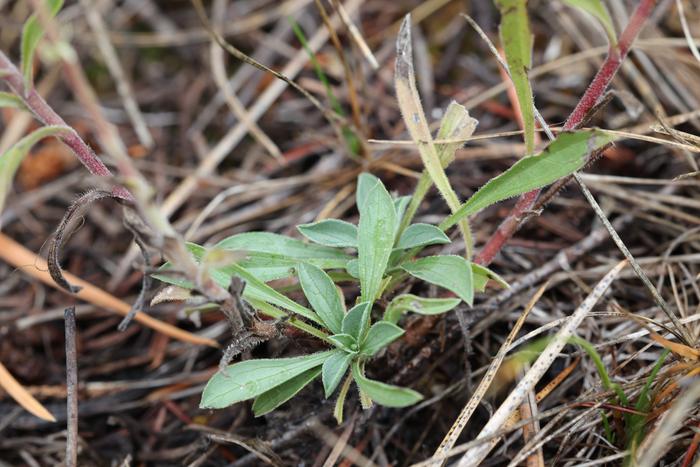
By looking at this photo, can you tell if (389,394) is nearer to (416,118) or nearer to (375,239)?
(375,239)

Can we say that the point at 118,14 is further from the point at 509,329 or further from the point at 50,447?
the point at 509,329

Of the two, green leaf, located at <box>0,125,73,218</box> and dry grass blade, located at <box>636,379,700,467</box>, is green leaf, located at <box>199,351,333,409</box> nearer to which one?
green leaf, located at <box>0,125,73,218</box>

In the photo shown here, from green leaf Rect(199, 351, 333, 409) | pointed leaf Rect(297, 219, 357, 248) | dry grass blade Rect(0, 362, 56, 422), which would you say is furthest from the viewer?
dry grass blade Rect(0, 362, 56, 422)

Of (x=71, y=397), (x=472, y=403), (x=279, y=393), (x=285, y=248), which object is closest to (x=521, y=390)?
(x=472, y=403)

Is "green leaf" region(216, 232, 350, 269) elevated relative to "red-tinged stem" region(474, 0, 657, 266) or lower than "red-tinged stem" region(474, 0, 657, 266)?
lower

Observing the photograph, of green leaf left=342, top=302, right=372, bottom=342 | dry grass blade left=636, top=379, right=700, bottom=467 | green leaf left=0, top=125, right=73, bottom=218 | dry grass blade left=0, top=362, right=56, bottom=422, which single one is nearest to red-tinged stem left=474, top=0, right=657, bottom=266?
green leaf left=342, top=302, right=372, bottom=342

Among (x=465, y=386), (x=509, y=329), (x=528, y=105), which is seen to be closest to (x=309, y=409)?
(x=465, y=386)

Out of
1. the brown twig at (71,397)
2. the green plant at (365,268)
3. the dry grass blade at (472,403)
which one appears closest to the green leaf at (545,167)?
the green plant at (365,268)
